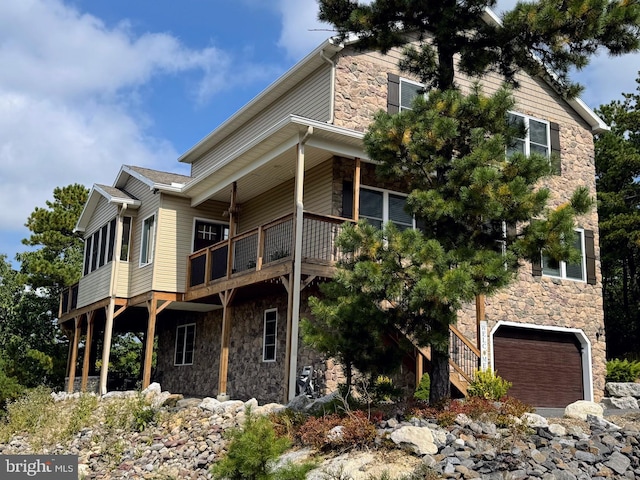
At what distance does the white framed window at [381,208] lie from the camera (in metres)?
14.9

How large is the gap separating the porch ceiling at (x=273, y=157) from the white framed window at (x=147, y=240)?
156cm

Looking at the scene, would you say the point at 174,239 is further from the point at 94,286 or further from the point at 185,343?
the point at 94,286

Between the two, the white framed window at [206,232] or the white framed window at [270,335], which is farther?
the white framed window at [206,232]

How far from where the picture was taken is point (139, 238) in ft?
64.2

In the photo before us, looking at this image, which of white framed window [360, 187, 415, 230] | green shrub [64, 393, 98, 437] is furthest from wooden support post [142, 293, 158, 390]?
white framed window [360, 187, 415, 230]

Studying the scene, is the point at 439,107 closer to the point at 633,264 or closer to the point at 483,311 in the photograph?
the point at 483,311

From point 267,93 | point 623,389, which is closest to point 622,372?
point 623,389

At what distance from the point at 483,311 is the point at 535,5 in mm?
7292

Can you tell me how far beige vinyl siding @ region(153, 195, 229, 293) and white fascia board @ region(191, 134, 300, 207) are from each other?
1.23 feet

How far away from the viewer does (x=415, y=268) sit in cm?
920

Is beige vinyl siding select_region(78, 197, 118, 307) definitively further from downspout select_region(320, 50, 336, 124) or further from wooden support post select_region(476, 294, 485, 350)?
wooden support post select_region(476, 294, 485, 350)

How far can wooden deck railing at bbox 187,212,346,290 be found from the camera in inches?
540

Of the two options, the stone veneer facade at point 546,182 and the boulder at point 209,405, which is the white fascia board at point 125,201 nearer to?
the stone veneer facade at point 546,182

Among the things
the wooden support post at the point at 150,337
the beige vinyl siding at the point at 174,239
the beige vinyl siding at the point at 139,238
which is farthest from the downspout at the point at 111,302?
the beige vinyl siding at the point at 174,239
